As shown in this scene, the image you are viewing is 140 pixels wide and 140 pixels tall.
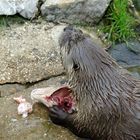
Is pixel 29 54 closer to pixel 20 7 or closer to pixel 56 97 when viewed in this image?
pixel 20 7

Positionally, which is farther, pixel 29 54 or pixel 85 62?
pixel 29 54

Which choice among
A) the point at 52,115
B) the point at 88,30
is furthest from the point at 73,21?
the point at 52,115

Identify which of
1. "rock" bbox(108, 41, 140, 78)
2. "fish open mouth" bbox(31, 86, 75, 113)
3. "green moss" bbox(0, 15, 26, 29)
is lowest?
"fish open mouth" bbox(31, 86, 75, 113)

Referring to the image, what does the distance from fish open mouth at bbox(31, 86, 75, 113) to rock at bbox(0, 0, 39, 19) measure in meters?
0.94

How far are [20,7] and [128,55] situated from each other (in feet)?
3.32

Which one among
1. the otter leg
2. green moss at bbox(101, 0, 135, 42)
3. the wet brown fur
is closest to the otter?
the wet brown fur

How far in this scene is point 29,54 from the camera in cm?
610

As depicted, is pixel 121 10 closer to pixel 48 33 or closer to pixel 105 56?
pixel 48 33

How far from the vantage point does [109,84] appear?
5.19 metres

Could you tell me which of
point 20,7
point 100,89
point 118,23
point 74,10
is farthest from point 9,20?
point 100,89

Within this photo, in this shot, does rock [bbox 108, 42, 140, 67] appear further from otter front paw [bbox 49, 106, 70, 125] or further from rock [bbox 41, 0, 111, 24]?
otter front paw [bbox 49, 106, 70, 125]

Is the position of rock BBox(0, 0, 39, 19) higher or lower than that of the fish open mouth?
higher

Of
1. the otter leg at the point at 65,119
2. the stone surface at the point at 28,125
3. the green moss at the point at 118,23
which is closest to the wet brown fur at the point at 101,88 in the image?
the otter leg at the point at 65,119

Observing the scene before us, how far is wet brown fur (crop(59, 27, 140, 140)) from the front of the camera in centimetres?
516
